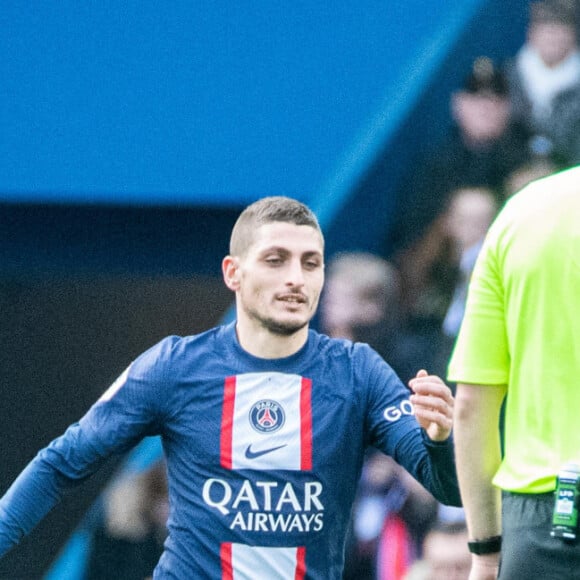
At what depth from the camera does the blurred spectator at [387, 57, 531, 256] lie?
6434 mm

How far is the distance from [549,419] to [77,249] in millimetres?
5182

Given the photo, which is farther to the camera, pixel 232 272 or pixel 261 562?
pixel 232 272

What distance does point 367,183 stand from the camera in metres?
7.08

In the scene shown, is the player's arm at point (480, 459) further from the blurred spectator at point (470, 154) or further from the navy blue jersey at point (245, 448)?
the blurred spectator at point (470, 154)

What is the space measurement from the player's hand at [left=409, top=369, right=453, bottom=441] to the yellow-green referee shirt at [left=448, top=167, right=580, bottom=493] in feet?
1.40

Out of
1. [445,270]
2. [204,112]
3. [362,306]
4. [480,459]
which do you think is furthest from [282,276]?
[204,112]

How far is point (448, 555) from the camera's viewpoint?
5.65 meters

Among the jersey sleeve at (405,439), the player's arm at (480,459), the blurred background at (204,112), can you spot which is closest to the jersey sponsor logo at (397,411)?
the jersey sleeve at (405,439)

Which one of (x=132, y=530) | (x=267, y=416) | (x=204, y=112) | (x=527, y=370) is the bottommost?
(x=132, y=530)

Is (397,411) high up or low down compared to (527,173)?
down

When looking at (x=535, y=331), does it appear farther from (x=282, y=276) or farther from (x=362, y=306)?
(x=362, y=306)

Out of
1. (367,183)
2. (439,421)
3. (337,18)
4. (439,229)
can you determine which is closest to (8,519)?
(439,421)

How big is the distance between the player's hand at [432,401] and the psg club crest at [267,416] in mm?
553

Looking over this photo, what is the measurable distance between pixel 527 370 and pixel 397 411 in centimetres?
101
